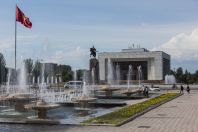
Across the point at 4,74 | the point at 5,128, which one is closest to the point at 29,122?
the point at 5,128

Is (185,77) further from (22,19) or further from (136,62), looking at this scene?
(22,19)

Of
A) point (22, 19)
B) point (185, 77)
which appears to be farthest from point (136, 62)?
point (22, 19)

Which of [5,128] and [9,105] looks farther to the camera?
[9,105]

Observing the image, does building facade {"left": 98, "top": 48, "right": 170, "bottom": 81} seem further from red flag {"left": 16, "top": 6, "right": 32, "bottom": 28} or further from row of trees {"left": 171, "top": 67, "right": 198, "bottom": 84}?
red flag {"left": 16, "top": 6, "right": 32, "bottom": 28}

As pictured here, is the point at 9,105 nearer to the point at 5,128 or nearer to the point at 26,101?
the point at 26,101

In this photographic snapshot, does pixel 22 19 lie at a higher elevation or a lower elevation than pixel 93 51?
lower

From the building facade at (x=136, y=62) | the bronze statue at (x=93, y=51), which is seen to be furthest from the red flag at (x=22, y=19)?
the building facade at (x=136, y=62)

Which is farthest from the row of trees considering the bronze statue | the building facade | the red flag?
the red flag

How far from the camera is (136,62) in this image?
379 ft

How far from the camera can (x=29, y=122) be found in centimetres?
1552

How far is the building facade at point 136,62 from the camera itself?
355ft

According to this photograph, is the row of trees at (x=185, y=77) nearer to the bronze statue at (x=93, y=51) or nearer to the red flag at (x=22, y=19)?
the bronze statue at (x=93, y=51)

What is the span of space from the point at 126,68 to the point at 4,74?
133 feet

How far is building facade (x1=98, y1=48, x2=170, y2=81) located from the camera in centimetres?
10812
